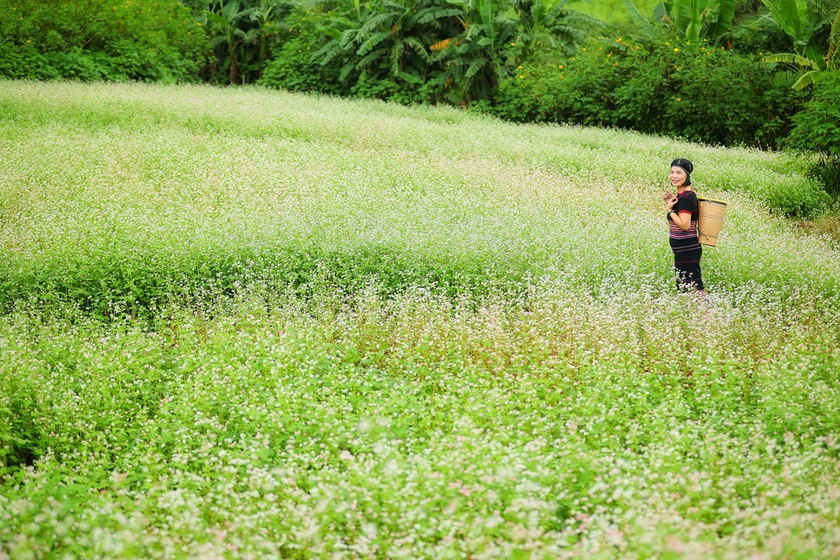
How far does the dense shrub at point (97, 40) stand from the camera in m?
23.6

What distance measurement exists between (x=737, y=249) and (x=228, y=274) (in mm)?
6130

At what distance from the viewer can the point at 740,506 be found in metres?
4.52

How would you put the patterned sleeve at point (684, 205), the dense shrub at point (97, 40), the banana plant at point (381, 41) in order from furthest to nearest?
the banana plant at point (381, 41) → the dense shrub at point (97, 40) → the patterned sleeve at point (684, 205)

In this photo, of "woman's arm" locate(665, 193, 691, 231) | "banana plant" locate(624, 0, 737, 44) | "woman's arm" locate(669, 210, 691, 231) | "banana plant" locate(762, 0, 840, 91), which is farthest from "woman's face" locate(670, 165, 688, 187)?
"banana plant" locate(624, 0, 737, 44)

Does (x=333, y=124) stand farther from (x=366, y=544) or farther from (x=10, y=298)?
(x=366, y=544)

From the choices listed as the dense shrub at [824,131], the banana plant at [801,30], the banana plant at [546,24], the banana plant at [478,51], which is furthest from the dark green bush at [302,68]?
the dense shrub at [824,131]

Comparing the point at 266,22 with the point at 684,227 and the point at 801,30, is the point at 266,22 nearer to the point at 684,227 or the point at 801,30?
the point at 801,30

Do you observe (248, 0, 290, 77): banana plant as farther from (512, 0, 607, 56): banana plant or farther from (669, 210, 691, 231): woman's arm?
(669, 210, 691, 231): woman's arm

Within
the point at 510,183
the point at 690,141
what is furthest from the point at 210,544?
the point at 690,141

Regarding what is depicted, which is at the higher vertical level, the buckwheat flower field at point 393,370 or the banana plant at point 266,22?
the banana plant at point 266,22

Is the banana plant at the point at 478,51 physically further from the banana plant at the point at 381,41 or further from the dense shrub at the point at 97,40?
the dense shrub at the point at 97,40

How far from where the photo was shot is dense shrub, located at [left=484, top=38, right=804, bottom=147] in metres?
20.1

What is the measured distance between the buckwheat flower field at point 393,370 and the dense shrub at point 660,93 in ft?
28.0

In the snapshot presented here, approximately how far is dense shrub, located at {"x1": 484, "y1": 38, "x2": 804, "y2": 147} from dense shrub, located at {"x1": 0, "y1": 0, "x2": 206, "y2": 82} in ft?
41.4
